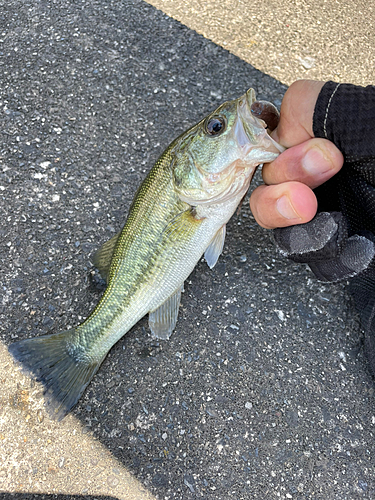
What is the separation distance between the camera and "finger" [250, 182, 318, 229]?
79.4 inches

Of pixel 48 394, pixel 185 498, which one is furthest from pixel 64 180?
pixel 185 498

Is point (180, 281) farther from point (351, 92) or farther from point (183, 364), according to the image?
point (351, 92)

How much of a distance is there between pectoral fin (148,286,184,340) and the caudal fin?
17.7 inches

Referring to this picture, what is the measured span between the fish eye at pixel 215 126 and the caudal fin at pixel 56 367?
4.79ft

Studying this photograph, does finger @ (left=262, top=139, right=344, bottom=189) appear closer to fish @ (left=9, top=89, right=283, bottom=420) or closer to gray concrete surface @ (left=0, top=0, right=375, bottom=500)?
fish @ (left=9, top=89, right=283, bottom=420)

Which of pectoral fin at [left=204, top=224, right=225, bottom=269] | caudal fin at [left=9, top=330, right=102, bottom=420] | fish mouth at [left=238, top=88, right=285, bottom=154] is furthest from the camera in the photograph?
pectoral fin at [left=204, top=224, right=225, bottom=269]

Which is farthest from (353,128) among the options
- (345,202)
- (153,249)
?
(153,249)

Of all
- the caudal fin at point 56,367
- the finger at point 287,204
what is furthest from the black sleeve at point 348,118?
the caudal fin at point 56,367

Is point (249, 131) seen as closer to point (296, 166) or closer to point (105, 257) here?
point (296, 166)

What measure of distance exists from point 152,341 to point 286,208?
125 cm

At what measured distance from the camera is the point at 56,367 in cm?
223

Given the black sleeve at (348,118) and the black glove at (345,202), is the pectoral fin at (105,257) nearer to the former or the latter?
the black glove at (345,202)

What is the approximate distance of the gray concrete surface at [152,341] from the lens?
7.47 feet

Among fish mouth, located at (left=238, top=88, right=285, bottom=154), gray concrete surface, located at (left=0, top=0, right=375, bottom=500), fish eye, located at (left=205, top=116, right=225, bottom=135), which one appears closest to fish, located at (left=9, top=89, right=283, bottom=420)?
fish eye, located at (left=205, top=116, right=225, bottom=135)
